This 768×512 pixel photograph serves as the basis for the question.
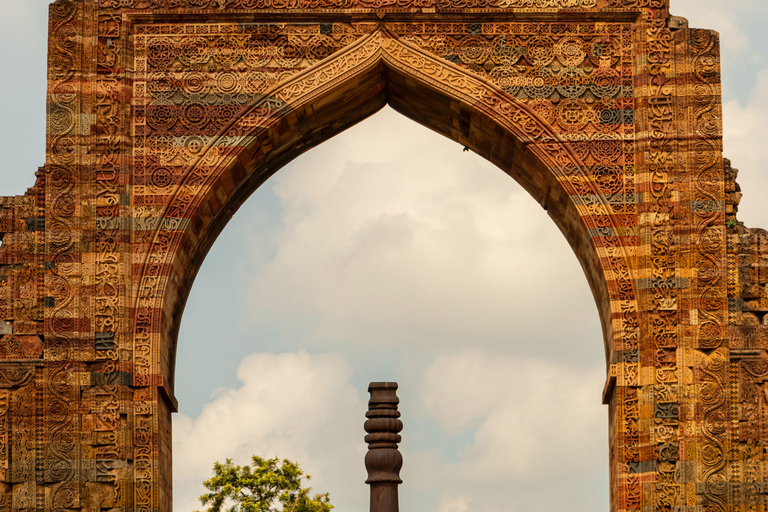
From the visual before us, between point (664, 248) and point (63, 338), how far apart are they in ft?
18.3

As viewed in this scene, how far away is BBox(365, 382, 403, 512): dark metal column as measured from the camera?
1394 cm

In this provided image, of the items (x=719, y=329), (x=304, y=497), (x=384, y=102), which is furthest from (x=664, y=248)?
(x=304, y=497)

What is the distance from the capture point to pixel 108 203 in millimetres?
13617

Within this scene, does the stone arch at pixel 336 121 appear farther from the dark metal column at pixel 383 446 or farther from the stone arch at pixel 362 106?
the dark metal column at pixel 383 446

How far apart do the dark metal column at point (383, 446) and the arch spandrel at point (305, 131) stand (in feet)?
6.41

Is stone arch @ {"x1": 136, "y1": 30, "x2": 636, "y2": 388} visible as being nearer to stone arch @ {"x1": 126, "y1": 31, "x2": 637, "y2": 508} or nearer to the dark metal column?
stone arch @ {"x1": 126, "y1": 31, "x2": 637, "y2": 508}

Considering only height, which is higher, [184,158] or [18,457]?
[184,158]

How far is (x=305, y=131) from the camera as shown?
1449 centimetres

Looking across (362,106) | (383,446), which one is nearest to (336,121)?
(362,106)

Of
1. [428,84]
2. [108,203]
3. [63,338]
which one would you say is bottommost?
[63,338]

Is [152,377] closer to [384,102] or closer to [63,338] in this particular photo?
[63,338]

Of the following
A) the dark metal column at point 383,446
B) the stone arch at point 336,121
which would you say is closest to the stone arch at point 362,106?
the stone arch at point 336,121

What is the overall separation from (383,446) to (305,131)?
320 centimetres

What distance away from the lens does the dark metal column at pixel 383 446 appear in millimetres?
13938
